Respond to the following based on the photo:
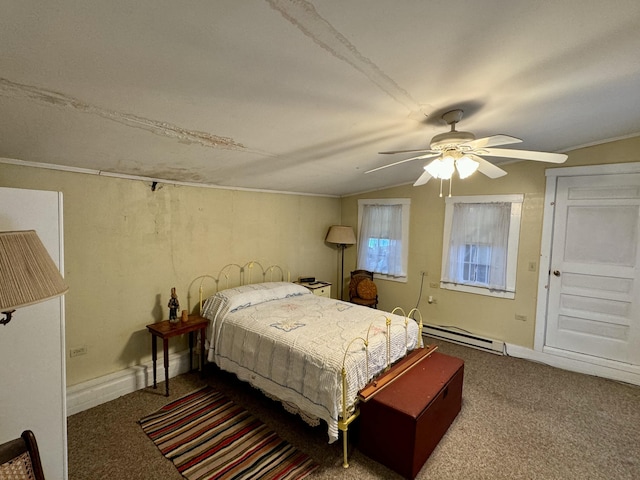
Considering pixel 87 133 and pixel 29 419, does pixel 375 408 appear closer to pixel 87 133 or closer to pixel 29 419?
pixel 29 419

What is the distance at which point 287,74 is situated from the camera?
155cm

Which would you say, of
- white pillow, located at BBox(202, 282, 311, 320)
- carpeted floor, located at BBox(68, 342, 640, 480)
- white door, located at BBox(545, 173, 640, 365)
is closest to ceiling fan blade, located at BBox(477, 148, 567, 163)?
white door, located at BBox(545, 173, 640, 365)

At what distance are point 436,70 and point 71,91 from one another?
1.86 m

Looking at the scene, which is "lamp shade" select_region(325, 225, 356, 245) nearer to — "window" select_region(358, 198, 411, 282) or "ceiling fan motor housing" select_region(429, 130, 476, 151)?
"window" select_region(358, 198, 411, 282)

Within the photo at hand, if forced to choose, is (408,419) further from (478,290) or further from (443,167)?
(478,290)

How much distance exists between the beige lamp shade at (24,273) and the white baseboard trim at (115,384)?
2.31 m

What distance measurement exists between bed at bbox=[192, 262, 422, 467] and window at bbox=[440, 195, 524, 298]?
62.8 inches

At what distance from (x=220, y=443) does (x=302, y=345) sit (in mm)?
920

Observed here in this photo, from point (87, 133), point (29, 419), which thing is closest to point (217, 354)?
point (29, 419)

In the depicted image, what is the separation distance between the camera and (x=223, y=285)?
12.1 feet

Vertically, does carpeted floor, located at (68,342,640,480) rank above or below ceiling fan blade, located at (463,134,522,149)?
below

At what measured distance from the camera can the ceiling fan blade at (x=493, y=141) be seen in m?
1.70

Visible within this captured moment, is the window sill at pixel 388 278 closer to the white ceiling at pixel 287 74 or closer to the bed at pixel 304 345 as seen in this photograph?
the bed at pixel 304 345

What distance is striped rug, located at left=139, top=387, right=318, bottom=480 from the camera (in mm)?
2023
